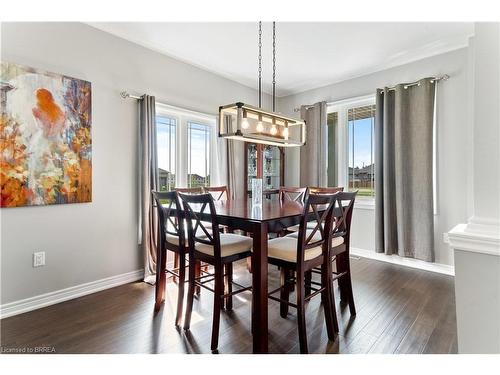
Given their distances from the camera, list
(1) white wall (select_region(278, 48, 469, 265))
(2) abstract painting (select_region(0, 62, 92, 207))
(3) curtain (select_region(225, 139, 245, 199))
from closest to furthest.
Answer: (2) abstract painting (select_region(0, 62, 92, 207)) < (1) white wall (select_region(278, 48, 469, 265)) < (3) curtain (select_region(225, 139, 245, 199))

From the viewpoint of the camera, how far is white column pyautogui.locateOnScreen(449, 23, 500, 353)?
1014 millimetres

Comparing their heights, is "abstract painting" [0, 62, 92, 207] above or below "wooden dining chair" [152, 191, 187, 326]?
above

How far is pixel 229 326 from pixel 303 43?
2875 millimetres

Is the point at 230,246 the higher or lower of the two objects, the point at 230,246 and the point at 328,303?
the higher

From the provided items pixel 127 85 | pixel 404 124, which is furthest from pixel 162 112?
pixel 404 124

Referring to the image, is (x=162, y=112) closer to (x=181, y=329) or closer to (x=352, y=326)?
(x=181, y=329)

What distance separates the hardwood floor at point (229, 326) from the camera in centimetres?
176

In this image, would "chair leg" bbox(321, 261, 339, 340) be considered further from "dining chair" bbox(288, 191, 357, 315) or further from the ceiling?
the ceiling

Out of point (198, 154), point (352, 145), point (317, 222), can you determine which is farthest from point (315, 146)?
point (317, 222)

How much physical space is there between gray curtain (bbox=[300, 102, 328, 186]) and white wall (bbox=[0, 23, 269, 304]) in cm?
202

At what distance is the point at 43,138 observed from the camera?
229cm

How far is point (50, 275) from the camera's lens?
2.38 meters

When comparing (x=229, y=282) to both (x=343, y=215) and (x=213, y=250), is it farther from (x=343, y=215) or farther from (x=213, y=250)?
(x=343, y=215)

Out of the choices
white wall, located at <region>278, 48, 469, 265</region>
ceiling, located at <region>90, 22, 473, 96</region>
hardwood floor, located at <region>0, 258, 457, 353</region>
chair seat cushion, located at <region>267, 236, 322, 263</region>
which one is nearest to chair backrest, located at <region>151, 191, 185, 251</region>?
hardwood floor, located at <region>0, 258, 457, 353</region>
